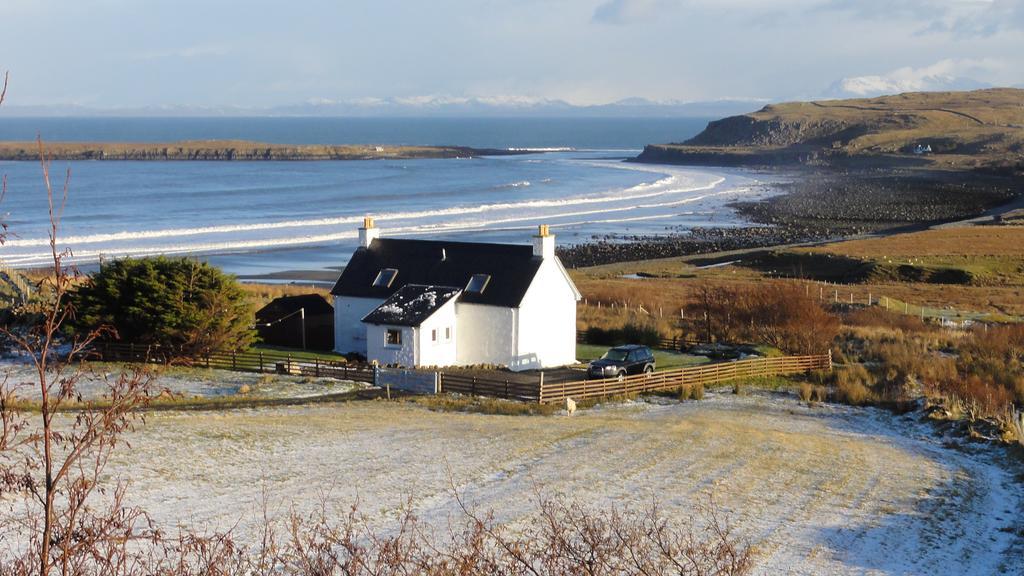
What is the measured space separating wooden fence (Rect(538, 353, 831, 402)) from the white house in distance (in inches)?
128

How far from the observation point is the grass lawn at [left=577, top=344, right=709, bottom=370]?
36719mm

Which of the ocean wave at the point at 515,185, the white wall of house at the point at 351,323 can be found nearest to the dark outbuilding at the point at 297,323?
the white wall of house at the point at 351,323

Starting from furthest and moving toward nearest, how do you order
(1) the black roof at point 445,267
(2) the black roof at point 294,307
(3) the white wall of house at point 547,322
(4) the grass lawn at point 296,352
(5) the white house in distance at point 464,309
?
1. (2) the black roof at point 294,307
2. (4) the grass lawn at point 296,352
3. (1) the black roof at point 445,267
4. (3) the white wall of house at point 547,322
5. (5) the white house in distance at point 464,309

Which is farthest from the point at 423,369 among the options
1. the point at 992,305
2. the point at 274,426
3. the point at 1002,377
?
the point at 992,305

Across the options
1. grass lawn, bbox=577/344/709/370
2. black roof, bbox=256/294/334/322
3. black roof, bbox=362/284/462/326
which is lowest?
grass lawn, bbox=577/344/709/370

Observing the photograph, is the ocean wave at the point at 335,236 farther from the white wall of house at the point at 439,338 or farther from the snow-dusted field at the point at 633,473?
the snow-dusted field at the point at 633,473

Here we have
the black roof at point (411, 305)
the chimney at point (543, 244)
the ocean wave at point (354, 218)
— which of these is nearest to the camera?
the black roof at point (411, 305)

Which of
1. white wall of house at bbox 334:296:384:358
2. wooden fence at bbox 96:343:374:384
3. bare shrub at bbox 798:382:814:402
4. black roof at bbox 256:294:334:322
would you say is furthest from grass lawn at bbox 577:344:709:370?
black roof at bbox 256:294:334:322

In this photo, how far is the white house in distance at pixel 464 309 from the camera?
3428 centimetres

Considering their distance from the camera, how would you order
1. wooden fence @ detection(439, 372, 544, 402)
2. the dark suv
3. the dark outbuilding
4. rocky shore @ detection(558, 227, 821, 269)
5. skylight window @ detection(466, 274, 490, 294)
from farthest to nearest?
1. rocky shore @ detection(558, 227, 821, 269)
2. the dark outbuilding
3. skylight window @ detection(466, 274, 490, 294)
4. the dark suv
5. wooden fence @ detection(439, 372, 544, 402)

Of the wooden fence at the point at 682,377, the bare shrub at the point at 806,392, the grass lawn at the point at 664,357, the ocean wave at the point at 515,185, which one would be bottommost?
the bare shrub at the point at 806,392

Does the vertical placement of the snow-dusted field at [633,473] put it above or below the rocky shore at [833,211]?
below

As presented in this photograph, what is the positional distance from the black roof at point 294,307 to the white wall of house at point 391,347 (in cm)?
493

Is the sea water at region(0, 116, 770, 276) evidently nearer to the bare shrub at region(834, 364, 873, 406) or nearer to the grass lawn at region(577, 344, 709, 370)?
the grass lawn at region(577, 344, 709, 370)
